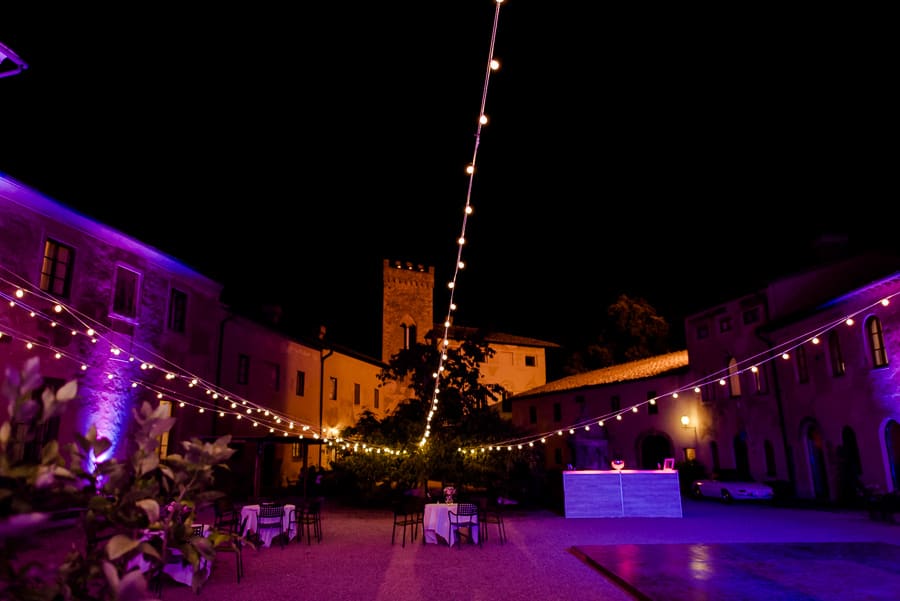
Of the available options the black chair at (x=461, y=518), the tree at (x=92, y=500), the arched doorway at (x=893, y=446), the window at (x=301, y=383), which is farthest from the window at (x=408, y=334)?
the tree at (x=92, y=500)

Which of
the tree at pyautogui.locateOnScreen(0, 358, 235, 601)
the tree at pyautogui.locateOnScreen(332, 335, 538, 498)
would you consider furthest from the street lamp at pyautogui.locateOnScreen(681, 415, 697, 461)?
the tree at pyautogui.locateOnScreen(0, 358, 235, 601)

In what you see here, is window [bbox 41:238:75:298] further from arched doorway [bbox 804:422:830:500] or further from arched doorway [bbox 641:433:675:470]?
arched doorway [bbox 641:433:675:470]

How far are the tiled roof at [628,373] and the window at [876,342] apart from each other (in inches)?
335

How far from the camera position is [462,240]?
9.05 m

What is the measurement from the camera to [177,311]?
15500mm

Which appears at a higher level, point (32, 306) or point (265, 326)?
point (265, 326)

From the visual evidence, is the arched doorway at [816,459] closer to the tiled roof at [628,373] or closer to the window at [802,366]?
the window at [802,366]

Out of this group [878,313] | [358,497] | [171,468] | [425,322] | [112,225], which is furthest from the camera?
[425,322]

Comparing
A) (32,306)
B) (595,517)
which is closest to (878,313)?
(595,517)

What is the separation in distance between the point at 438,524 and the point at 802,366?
13.6 m

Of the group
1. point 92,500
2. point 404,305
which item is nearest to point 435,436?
point 92,500

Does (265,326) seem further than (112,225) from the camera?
Yes

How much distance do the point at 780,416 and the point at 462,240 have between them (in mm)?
14904

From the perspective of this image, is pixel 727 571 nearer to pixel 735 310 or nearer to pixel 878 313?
pixel 878 313
